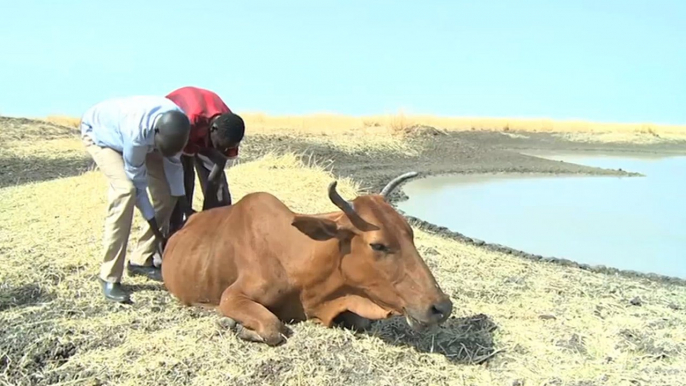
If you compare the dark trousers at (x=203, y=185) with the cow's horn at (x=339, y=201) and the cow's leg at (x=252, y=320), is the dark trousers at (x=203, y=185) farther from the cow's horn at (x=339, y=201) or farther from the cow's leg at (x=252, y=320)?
the cow's horn at (x=339, y=201)

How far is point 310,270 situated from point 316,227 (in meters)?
0.31

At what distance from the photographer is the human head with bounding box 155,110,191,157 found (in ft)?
17.0

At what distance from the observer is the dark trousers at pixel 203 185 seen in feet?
21.4

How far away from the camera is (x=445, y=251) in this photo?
781 centimetres

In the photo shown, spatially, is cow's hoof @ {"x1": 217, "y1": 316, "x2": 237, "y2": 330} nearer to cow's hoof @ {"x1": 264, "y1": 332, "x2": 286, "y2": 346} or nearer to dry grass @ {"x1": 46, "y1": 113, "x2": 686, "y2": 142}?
cow's hoof @ {"x1": 264, "y1": 332, "x2": 286, "y2": 346}

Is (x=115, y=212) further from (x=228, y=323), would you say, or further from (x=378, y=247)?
(x=378, y=247)

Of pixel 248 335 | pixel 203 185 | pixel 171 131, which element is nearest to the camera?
pixel 248 335

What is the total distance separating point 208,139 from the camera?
6320 mm

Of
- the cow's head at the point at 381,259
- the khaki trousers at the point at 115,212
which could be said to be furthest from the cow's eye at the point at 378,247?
the khaki trousers at the point at 115,212

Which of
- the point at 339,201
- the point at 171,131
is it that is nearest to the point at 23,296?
the point at 171,131

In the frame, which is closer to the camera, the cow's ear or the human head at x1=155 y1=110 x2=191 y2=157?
the cow's ear

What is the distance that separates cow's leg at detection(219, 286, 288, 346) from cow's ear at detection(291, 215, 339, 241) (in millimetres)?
571

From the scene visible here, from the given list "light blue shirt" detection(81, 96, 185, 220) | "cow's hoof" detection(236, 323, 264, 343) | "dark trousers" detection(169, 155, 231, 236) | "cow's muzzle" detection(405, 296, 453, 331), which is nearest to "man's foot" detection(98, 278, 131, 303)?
"light blue shirt" detection(81, 96, 185, 220)

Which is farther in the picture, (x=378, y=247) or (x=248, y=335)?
(x=248, y=335)
